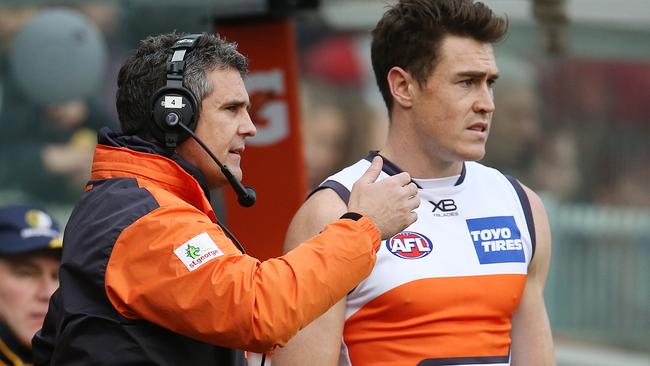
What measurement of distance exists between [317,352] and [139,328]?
2.56 ft

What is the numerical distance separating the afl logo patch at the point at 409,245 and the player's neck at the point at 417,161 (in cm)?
24

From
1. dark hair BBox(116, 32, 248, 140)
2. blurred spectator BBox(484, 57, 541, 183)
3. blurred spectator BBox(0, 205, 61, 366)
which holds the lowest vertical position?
blurred spectator BBox(484, 57, 541, 183)

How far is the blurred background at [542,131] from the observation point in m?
7.02

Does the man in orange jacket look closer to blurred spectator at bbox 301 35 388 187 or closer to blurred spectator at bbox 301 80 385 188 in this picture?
blurred spectator at bbox 301 35 388 187

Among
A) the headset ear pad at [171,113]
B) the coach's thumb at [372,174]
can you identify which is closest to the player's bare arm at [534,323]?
the coach's thumb at [372,174]

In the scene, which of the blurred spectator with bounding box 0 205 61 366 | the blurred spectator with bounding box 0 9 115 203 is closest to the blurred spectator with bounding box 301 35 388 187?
the blurred spectator with bounding box 0 9 115 203

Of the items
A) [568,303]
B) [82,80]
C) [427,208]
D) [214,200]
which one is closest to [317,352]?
[427,208]

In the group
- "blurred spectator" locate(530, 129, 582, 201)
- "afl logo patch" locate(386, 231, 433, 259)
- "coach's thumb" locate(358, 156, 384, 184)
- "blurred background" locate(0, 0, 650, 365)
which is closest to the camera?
"coach's thumb" locate(358, 156, 384, 184)

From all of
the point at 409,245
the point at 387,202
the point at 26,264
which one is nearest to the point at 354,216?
the point at 387,202

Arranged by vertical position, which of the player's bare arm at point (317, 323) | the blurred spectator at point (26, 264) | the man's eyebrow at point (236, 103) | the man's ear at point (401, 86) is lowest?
the blurred spectator at point (26, 264)

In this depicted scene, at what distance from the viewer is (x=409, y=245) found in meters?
3.98

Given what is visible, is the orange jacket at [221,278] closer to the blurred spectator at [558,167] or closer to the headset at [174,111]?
the headset at [174,111]

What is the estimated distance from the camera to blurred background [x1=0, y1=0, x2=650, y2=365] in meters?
7.02

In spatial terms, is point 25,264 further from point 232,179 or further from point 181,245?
point 181,245
